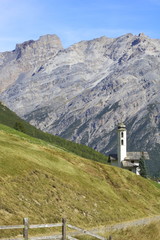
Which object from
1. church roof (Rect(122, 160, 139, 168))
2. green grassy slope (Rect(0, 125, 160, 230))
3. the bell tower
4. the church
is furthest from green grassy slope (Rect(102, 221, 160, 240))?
the bell tower

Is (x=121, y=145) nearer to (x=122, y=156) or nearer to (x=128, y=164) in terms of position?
(x=122, y=156)

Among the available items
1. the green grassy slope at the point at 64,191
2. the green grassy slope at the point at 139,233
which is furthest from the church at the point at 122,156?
the green grassy slope at the point at 139,233

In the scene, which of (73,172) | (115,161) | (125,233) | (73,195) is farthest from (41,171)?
(115,161)

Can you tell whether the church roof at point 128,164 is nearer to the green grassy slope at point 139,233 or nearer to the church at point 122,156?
the church at point 122,156

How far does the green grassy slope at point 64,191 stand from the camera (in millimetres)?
47000

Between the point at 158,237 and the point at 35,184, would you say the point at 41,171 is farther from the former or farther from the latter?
the point at 158,237

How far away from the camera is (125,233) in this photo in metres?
47.4

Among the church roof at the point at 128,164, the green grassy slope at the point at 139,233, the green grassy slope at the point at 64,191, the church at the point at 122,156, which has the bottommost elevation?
the green grassy slope at the point at 139,233

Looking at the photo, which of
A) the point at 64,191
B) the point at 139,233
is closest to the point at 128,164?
the point at 64,191

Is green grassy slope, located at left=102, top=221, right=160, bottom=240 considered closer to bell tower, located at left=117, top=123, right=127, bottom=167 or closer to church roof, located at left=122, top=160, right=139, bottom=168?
church roof, located at left=122, top=160, right=139, bottom=168

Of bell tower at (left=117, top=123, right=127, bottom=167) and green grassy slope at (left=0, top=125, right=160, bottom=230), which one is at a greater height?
bell tower at (left=117, top=123, right=127, bottom=167)

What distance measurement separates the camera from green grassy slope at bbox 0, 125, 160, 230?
154ft

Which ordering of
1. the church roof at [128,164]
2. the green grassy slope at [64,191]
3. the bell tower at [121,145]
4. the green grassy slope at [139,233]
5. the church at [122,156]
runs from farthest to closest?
the bell tower at [121,145], the church at [122,156], the church roof at [128,164], the green grassy slope at [64,191], the green grassy slope at [139,233]

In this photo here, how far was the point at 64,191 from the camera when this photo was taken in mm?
56938
